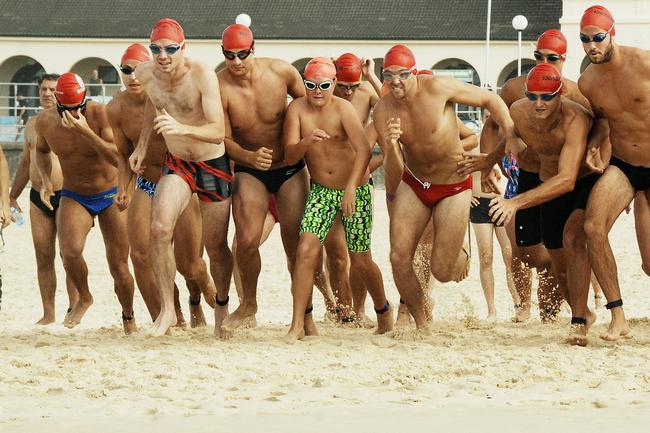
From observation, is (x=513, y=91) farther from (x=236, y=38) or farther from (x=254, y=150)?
(x=236, y=38)

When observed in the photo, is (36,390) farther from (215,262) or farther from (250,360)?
(215,262)

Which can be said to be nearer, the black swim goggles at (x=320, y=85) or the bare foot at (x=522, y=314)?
the black swim goggles at (x=320, y=85)

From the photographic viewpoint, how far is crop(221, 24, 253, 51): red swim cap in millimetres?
9867

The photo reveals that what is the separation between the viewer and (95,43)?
52781 millimetres

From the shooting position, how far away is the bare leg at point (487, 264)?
1234 centimetres

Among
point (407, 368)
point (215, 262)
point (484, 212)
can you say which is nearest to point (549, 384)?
point (407, 368)

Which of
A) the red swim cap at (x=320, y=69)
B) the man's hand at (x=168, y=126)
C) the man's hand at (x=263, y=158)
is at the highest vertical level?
the red swim cap at (x=320, y=69)

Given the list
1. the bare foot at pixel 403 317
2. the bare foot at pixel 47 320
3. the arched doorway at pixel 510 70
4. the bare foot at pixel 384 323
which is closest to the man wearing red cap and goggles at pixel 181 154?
the bare foot at pixel 384 323

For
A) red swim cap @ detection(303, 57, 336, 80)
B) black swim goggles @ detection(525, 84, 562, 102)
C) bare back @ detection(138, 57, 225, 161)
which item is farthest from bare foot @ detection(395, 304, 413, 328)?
black swim goggles @ detection(525, 84, 562, 102)

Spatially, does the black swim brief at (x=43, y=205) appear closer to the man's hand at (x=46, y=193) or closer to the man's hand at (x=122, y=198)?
the man's hand at (x=46, y=193)

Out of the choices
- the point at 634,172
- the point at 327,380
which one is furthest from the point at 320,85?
the point at 327,380

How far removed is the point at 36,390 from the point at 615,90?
4276mm

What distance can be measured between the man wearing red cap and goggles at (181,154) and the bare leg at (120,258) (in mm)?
1244

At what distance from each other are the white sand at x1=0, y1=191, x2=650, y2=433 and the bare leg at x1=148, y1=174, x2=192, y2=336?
0.21 meters
